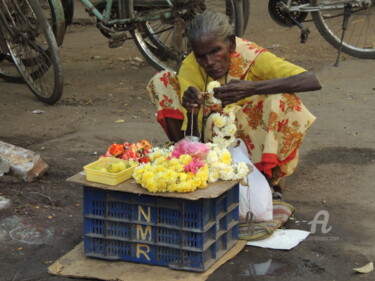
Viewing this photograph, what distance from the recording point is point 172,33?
6891 millimetres

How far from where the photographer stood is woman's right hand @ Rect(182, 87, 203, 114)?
3686mm

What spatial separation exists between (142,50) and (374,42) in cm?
285

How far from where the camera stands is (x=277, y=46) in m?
8.41

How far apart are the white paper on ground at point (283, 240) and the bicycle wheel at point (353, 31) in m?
3.87

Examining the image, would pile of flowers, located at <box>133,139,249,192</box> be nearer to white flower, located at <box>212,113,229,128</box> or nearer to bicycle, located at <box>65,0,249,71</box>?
white flower, located at <box>212,113,229,128</box>

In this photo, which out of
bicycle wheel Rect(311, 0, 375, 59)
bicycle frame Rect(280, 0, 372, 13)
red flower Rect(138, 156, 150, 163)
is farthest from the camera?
bicycle wheel Rect(311, 0, 375, 59)

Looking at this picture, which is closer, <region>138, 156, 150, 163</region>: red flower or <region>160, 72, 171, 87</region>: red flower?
<region>138, 156, 150, 163</region>: red flower

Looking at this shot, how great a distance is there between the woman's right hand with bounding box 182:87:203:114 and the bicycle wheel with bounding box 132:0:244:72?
105 inches

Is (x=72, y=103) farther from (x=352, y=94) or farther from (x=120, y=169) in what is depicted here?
(x=120, y=169)

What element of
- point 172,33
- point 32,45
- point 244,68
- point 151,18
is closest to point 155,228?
point 244,68

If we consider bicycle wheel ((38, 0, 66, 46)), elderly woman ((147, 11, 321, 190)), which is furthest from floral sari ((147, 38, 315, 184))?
bicycle wheel ((38, 0, 66, 46))

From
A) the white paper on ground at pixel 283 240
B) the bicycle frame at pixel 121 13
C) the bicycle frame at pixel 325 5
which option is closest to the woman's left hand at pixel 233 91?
the white paper on ground at pixel 283 240

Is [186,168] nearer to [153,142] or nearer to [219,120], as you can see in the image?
[219,120]

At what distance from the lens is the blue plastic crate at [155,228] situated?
325 centimetres
